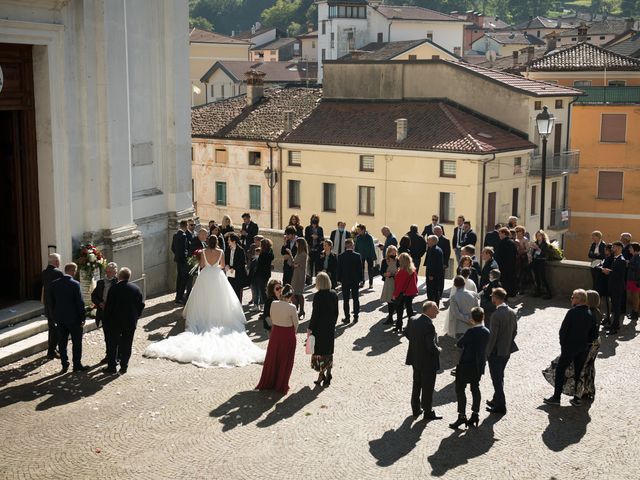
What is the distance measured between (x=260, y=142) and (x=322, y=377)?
106 feet

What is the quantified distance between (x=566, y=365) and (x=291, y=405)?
3867 mm

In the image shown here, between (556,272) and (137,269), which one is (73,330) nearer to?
(137,269)

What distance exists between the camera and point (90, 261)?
1673 centimetres

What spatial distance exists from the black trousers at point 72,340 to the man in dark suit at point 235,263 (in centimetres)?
448

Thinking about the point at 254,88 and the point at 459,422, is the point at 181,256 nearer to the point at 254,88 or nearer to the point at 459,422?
the point at 459,422

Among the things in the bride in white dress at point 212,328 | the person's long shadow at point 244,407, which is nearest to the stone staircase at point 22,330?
the bride in white dress at point 212,328

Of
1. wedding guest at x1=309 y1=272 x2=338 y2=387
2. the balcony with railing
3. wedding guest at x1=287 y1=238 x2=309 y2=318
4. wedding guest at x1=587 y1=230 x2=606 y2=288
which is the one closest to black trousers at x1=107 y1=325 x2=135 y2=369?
wedding guest at x1=309 y1=272 x2=338 y2=387

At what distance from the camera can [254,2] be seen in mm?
170125

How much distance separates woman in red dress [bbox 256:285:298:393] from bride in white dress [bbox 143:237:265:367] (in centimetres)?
157

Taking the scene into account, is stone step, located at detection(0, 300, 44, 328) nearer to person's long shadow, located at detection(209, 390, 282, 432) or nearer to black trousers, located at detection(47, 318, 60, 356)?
black trousers, located at detection(47, 318, 60, 356)

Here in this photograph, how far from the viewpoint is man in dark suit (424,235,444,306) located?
59.8 feet

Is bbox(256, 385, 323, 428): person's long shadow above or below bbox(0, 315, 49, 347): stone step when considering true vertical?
below

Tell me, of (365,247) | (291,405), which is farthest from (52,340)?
(365,247)

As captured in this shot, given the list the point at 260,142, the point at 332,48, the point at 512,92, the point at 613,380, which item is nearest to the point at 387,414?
the point at 613,380
